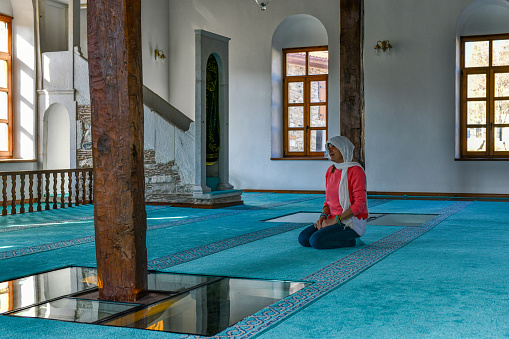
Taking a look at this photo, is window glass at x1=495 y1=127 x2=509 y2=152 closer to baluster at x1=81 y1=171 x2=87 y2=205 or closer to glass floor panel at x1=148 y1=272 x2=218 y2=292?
baluster at x1=81 y1=171 x2=87 y2=205

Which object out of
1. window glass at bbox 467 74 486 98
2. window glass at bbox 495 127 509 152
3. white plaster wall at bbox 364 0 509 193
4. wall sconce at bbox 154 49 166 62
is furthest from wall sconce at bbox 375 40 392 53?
wall sconce at bbox 154 49 166 62

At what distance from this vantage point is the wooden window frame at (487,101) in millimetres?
11750

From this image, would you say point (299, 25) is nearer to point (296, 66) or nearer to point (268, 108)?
point (296, 66)

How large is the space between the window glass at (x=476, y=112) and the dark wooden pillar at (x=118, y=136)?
965 cm

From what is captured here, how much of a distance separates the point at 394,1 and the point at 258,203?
15.7 feet

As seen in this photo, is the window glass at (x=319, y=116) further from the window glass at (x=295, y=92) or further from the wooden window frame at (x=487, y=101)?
the wooden window frame at (x=487, y=101)

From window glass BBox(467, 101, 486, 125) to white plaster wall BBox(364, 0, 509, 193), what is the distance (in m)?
0.46

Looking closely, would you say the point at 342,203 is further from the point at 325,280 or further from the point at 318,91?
the point at 318,91

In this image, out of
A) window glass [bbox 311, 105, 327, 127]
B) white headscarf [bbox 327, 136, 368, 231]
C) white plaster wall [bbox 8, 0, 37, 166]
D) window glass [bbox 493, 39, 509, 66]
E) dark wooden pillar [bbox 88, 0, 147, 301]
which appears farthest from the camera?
→ window glass [bbox 311, 105, 327, 127]

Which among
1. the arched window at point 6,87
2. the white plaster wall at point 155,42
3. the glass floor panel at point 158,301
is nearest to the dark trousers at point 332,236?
the glass floor panel at point 158,301

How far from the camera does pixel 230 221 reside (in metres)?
7.76

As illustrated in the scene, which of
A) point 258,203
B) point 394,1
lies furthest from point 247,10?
point 258,203

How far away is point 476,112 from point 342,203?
7.56m

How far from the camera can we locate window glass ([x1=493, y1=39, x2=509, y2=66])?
11.7m
